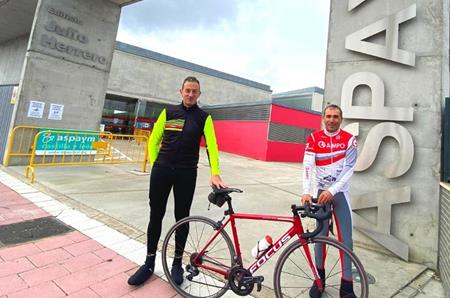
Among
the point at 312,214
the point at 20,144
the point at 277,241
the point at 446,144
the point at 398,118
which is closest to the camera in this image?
the point at 312,214

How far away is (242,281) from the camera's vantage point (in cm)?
220

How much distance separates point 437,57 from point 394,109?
759mm

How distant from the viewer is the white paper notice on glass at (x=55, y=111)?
8281 millimetres

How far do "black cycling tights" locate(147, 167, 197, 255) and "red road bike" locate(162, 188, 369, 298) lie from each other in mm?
123

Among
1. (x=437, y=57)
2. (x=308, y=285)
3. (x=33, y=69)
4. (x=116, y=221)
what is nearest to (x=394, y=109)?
(x=437, y=57)

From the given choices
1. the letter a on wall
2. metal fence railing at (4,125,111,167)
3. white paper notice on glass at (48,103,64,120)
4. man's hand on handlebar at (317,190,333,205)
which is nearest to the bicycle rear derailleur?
man's hand on handlebar at (317,190,333,205)

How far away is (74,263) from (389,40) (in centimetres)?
443

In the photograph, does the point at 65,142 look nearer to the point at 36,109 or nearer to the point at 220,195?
the point at 36,109

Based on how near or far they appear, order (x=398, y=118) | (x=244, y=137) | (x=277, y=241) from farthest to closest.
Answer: (x=244, y=137), (x=398, y=118), (x=277, y=241)

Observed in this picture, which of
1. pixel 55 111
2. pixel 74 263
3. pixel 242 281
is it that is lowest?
pixel 74 263

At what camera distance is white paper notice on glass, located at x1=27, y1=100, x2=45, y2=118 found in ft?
25.8

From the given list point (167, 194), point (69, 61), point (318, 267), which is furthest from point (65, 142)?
point (318, 267)

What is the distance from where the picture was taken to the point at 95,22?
905 centimetres

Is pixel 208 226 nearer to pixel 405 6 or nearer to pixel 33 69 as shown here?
pixel 405 6
